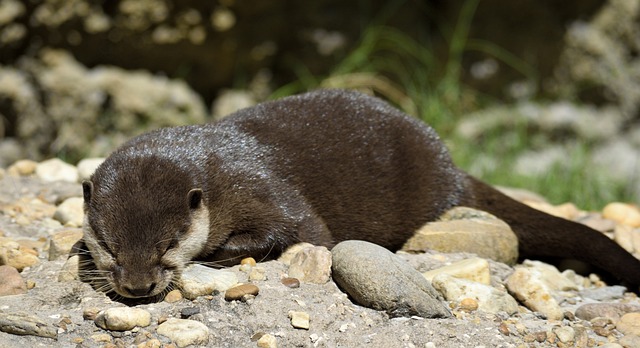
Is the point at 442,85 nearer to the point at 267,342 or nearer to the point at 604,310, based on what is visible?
the point at 604,310

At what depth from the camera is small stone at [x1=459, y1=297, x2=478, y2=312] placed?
269 cm

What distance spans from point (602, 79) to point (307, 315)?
3.91 metres

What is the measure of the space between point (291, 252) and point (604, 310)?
A: 3.48 feet

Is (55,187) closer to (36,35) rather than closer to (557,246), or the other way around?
(36,35)

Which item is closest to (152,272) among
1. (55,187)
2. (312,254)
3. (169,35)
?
(312,254)

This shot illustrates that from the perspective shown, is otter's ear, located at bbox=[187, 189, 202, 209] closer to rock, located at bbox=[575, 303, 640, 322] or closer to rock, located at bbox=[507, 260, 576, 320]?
rock, located at bbox=[507, 260, 576, 320]

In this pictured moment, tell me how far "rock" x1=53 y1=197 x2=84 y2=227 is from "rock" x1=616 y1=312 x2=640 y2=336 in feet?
6.57

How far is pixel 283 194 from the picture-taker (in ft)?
9.96

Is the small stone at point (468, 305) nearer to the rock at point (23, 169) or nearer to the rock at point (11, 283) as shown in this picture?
the rock at point (11, 283)

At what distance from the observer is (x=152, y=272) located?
2576 millimetres

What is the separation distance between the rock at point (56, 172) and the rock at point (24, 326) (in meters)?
1.64

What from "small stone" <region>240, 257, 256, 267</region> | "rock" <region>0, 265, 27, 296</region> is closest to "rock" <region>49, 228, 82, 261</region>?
"rock" <region>0, 265, 27, 296</region>

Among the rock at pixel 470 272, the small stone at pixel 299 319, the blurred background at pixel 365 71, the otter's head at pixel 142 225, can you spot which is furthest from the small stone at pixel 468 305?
the blurred background at pixel 365 71

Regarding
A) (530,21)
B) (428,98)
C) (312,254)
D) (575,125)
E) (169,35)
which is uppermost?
(530,21)
